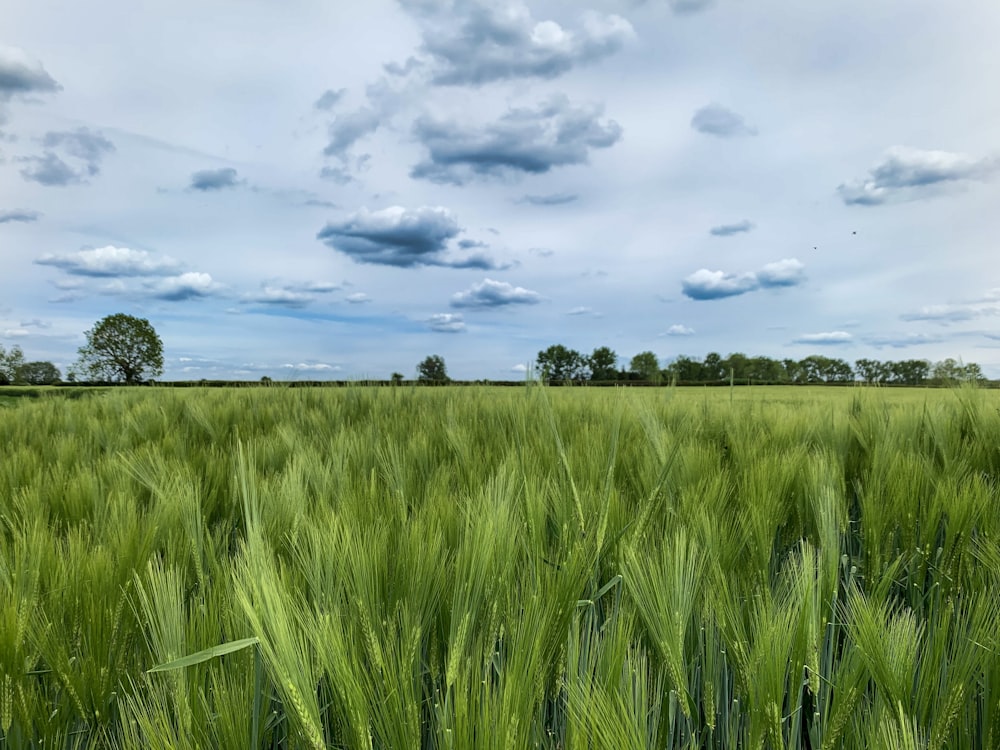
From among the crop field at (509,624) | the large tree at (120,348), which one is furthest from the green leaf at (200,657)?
the large tree at (120,348)

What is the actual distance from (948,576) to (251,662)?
974mm

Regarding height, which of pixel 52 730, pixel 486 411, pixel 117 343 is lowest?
pixel 52 730

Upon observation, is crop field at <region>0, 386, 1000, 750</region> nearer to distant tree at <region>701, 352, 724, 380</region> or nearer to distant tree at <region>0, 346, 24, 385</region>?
distant tree at <region>701, 352, 724, 380</region>

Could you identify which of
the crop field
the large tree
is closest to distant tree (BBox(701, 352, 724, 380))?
the crop field

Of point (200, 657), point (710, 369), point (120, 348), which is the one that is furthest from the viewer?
point (120, 348)

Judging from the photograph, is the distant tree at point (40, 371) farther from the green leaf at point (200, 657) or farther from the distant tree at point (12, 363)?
the green leaf at point (200, 657)

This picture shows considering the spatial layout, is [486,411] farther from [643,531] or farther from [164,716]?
[164,716]

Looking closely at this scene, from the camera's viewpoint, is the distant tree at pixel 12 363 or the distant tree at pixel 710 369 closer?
the distant tree at pixel 710 369

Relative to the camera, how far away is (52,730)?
0.54m

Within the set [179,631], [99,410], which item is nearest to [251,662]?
[179,631]

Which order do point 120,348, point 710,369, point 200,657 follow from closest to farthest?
point 200,657
point 710,369
point 120,348

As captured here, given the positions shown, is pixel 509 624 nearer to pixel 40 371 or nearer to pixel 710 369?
pixel 710 369

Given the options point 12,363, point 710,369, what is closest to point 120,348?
point 12,363

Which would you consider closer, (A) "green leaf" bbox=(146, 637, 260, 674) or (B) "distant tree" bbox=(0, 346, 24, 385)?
(A) "green leaf" bbox=(146, 637, 260, 674)
